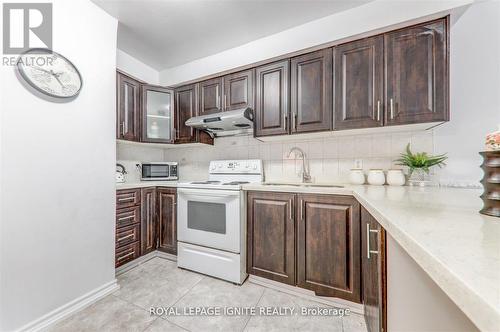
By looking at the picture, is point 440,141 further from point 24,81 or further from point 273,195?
point 24,81

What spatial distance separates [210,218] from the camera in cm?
194

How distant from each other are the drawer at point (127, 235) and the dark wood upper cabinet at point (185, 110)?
115cm

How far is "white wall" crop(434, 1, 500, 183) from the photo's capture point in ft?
4.57

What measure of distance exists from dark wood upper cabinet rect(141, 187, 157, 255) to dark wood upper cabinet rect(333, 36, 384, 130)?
2.16 m

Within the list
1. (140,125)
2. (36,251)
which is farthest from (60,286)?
(140,125)

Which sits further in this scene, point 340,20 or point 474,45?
point 340,20

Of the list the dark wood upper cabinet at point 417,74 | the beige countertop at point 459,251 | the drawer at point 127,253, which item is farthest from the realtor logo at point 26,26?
the dark wood upper cabinet at point 417,74

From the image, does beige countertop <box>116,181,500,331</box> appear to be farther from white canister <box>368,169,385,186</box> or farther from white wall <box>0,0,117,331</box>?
white wall <box>0,0,117,331</box>

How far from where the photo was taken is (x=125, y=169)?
8.30ft

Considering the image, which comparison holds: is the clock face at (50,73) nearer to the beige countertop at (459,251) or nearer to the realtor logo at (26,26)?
the realtor logo at (26,26)

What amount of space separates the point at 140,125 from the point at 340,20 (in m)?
2.40

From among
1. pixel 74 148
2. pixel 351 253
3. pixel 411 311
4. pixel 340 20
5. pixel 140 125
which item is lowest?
pixel 351 253

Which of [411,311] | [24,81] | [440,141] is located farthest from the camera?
[440,141]

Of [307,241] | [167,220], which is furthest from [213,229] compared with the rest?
[307,241]
